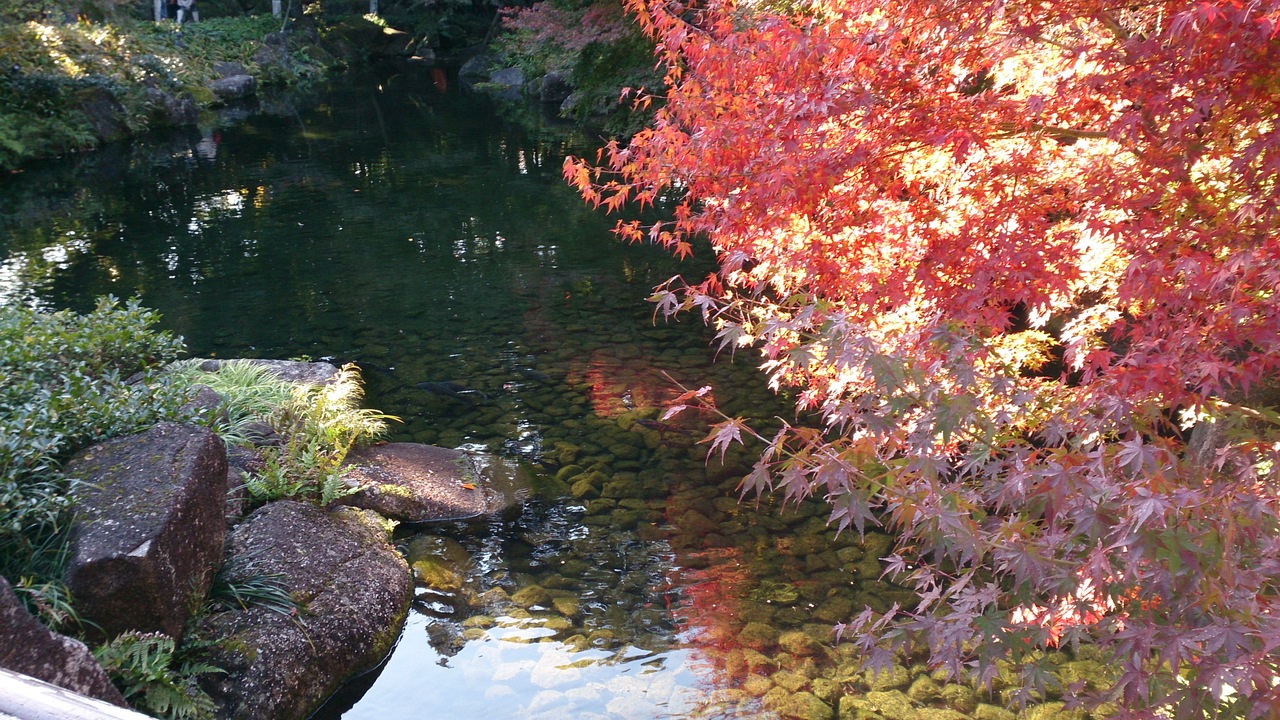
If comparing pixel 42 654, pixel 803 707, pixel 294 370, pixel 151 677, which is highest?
pixel 42 654

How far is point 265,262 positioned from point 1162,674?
37.5ft

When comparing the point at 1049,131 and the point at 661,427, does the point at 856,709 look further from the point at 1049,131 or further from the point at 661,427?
the point at 661,427

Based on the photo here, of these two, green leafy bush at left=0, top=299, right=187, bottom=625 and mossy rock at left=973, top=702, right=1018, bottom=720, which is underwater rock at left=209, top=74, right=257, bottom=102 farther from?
mossy rock at left=973, top=702, right=1018, bottom=720

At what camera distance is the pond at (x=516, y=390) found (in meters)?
4.52

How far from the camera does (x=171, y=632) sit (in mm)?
3893

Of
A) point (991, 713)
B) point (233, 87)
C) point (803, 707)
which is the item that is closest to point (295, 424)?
point (803, 707)

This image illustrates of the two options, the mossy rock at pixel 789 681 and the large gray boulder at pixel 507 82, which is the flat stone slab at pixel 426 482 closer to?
the mossy rock at pixel 789 681

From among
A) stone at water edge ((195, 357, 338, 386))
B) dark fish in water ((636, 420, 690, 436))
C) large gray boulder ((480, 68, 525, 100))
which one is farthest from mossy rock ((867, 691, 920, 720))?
large gray boulder ((480, 68, 525, 100))

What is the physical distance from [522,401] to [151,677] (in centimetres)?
427

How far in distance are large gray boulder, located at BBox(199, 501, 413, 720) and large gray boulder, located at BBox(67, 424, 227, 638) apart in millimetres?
269

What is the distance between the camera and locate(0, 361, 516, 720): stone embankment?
145 inches

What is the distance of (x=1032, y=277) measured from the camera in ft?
12.7

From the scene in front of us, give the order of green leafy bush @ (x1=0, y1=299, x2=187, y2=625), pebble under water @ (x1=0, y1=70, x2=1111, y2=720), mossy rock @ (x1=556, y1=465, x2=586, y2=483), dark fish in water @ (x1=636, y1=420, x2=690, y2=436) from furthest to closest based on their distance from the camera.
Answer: dark fish in water @ (x1=636, y1=420, x2=690, y2=436)
mossy rock @ (x1=556, y1=465, x2=586, y2=483)
pebble under water @ (x1=0, y1=70, x2=1111, y2=720)
green leafy bush @ (x1=0, y1=299, x2=187, y2=625)

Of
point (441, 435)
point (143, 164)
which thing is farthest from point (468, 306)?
point (143, 164)
